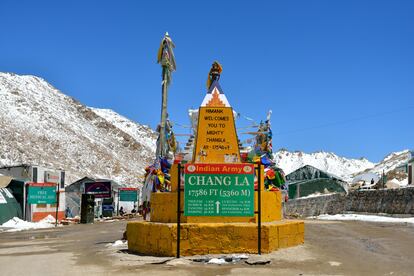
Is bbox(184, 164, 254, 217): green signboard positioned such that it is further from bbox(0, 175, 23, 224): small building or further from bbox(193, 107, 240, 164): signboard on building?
bbox(0, 175, 23, 224): small building

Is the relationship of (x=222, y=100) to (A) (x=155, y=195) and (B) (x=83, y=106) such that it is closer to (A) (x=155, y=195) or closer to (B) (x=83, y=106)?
(A) (x=155, y=195)

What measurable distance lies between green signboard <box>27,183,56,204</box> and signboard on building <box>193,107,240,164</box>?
2364 centimetres

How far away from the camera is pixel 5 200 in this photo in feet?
108

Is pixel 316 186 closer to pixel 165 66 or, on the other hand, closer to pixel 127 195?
pixel 127 195

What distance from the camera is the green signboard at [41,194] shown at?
34250 millimetres

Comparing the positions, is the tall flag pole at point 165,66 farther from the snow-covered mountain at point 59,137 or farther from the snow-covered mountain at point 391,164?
the snow-covered mountain at point 391,164

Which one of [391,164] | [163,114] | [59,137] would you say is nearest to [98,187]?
[163,114]

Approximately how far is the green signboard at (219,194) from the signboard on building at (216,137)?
1469 mm

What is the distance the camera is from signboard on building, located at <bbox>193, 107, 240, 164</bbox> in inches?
529

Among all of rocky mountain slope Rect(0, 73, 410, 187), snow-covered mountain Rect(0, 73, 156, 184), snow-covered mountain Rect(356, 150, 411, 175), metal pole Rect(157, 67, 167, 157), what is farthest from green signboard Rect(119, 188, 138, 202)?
snow-covered mountain Rect(356, 150, 411, 175)

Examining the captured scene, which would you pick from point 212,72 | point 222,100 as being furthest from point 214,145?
point 212,72

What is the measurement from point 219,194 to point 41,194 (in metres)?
→ 25.3

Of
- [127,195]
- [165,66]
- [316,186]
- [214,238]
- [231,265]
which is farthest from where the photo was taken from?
[316,186]

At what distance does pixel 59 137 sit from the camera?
116438 millimetres
